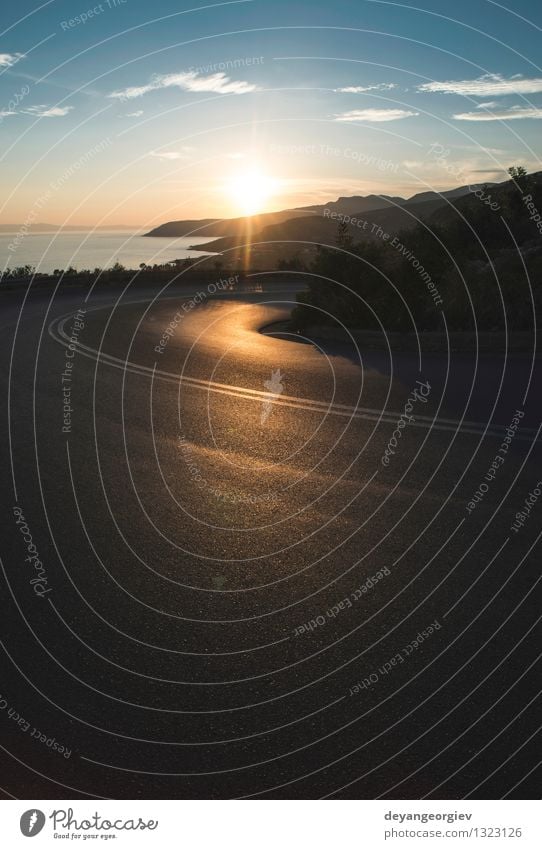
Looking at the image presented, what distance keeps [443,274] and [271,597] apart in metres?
15.0

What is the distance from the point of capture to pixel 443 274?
63.4 feet

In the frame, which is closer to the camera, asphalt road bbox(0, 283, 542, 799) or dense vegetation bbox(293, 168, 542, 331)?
asphalt road bbox(0, 283, 542, 799)

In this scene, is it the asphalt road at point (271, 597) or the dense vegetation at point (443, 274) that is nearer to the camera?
the asphalt road at point (271, 597)

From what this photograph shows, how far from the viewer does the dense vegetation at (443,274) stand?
17234 mm

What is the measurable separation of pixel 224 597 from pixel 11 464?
12.9ft

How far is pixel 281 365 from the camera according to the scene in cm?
1466

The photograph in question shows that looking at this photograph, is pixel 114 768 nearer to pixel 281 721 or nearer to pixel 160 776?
pixel 160 776

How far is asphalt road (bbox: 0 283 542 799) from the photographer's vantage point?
4078 millimetres

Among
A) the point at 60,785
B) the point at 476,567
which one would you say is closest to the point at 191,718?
the point at 60,785

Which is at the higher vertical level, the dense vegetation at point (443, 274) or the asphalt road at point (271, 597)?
the dense vegetation at point (443, 274)

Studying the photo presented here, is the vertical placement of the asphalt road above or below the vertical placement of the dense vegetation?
below

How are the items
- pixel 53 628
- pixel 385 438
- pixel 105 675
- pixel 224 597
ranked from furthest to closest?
pixel 385 438 → pixel 224 597 → pixel 53 628 → pixel 105 675

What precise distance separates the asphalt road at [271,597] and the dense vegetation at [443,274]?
6.02 m

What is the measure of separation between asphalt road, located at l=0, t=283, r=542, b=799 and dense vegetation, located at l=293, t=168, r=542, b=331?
6.02 m
